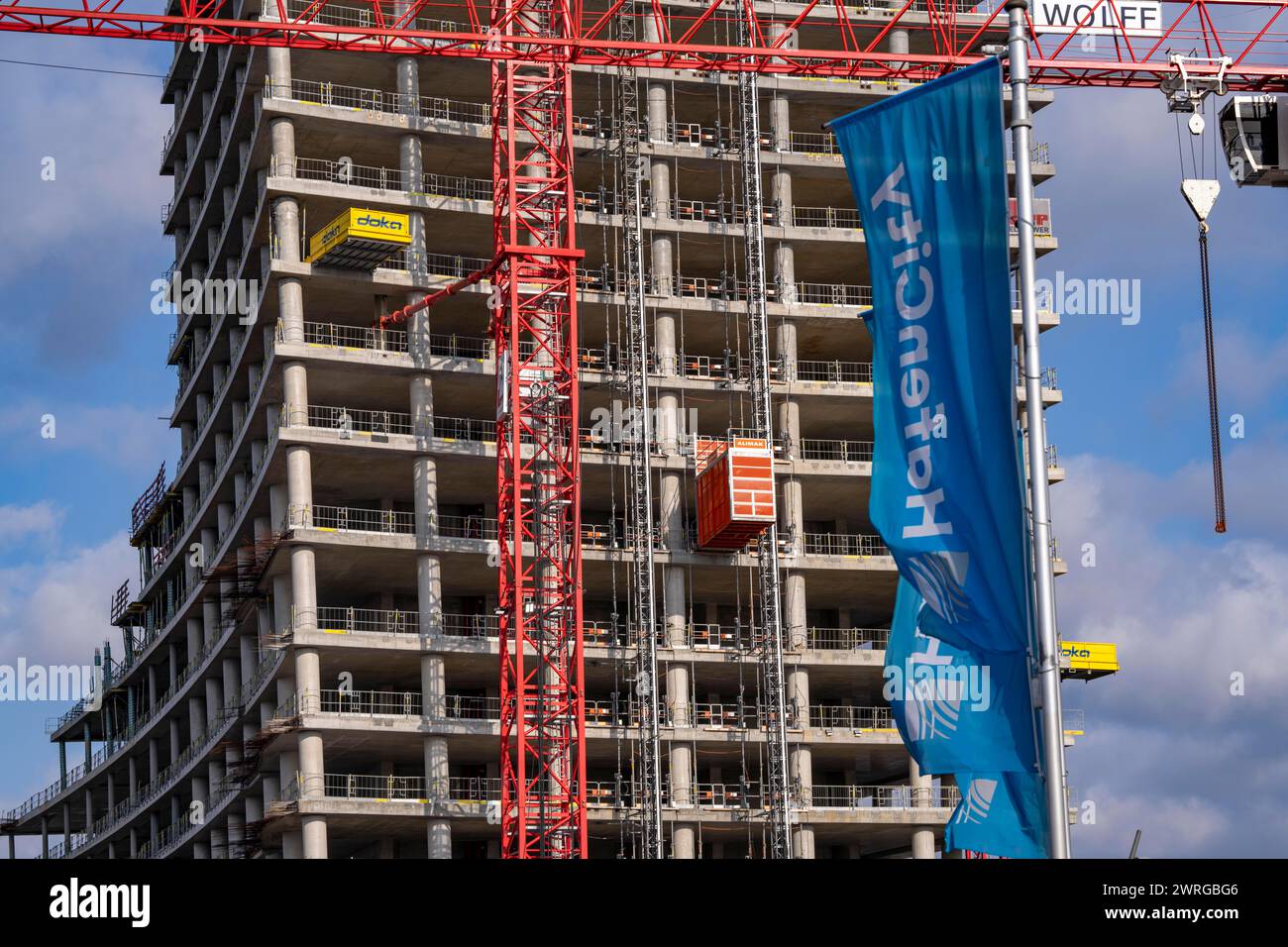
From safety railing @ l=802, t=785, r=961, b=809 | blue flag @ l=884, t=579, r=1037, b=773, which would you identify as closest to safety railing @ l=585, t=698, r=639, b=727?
safety railing @ l=802, t=785, r=961, b=809

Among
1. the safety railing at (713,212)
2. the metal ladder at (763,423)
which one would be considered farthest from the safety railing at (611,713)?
the safety railing at (713,212)

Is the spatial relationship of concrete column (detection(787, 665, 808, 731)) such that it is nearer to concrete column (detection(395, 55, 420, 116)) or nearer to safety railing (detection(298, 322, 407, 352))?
safety railing (detection(298, 322, 407, 352))

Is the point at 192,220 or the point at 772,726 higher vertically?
the point at 192,220

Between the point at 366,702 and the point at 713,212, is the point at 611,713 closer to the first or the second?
the point at 366,702

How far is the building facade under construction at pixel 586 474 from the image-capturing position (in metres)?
86.1

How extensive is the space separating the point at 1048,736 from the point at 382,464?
6764 cm

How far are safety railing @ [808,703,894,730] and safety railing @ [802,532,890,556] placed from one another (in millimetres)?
7510

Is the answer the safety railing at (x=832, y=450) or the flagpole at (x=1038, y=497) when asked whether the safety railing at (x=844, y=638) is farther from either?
the flagpole at (x=1038, y=497)

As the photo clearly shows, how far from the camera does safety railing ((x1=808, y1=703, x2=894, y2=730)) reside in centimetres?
9500

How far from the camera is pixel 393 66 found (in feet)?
304
